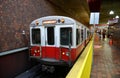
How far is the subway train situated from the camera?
561 centimetres

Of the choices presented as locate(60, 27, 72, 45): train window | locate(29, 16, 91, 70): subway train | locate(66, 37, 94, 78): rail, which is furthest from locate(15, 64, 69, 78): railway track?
locate(66, 37, 94, 78): rail

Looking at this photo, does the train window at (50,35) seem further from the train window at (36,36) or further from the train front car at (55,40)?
the train window at (36,36)

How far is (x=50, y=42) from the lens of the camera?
6.10m

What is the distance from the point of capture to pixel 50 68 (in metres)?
6.00

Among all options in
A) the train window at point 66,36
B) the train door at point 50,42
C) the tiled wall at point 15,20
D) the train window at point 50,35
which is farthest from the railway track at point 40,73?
the train window at point 66,36

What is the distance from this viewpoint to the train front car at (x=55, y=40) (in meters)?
5.61

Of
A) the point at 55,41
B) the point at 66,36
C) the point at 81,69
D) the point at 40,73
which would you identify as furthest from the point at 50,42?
the point at 81,69

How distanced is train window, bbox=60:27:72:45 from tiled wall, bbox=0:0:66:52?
6.10ft

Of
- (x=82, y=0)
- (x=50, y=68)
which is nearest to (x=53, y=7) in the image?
(x=82, y=0)

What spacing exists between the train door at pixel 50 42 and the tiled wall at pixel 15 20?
117cm

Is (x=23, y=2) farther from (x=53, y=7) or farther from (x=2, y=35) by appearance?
(x=53, y=7)

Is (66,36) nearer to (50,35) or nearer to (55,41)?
(55,41)

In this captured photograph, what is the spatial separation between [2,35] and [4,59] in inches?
34.1

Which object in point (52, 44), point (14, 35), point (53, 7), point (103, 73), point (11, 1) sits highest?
point (53, 7)
